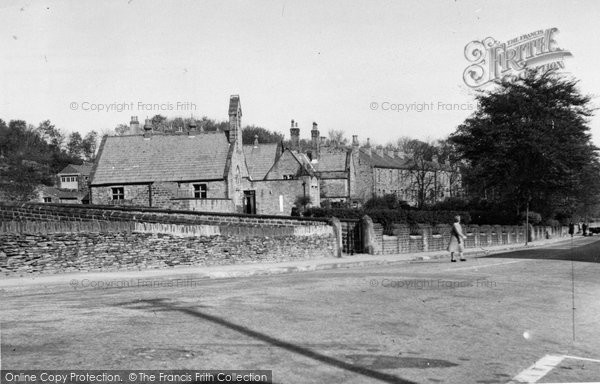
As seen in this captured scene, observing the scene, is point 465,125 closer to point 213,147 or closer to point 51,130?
point 213,147

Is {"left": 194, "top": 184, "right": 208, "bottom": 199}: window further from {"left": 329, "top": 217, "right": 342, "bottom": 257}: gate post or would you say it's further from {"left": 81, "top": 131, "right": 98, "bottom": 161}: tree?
{"left": 81, "top": 131, "right": 98, "bottom": 161}: tree

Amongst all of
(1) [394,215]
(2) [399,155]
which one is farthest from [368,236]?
(2) [399,155]

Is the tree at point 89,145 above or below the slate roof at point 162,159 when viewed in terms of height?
above

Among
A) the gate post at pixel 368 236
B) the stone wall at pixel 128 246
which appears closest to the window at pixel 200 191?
the gate post at pixel 368 236

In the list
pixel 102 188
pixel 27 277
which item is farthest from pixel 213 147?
pixel 27 277

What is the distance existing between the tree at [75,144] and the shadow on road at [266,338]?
13373cm

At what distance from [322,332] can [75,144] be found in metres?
140

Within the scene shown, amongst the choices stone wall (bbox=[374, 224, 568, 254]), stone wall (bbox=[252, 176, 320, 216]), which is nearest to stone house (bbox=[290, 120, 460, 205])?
stone wall (bbox=[252, 176, 320, 216])

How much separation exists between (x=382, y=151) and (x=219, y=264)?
271 ft

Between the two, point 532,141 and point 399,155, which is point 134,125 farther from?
point 399,155

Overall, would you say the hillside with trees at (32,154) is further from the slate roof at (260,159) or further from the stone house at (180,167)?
the slate roof at (260,159)

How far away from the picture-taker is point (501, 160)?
164 ft

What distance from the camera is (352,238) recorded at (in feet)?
94.5

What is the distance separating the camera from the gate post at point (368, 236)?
28219 millimetres
